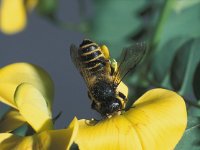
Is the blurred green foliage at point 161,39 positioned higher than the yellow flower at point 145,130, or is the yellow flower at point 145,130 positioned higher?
→ the yellow flower at point 145,130

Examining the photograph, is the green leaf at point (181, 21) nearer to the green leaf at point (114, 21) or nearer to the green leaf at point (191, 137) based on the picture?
the green leaf at point (114, 21)

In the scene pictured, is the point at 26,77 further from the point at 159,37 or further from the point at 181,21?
the point at 181,21

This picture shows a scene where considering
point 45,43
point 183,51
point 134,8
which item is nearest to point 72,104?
point 45,43

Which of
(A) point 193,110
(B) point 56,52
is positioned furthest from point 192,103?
(B) point 56,52

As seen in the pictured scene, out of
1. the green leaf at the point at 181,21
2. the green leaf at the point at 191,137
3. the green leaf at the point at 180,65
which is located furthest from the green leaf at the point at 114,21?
the green leaf at the point at 191,137

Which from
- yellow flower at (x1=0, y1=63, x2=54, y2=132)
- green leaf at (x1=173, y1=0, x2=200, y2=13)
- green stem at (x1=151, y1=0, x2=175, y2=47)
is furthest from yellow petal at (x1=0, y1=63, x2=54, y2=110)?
green leaf at (x1=173, y1=0, x2=200, y2=13)
